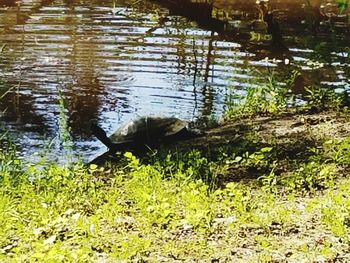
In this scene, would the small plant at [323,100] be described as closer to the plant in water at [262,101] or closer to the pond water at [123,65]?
the plant in water at [262,101]

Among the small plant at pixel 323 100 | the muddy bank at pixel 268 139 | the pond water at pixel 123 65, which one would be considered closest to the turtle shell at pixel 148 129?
the muddy bank at pixel 268 139

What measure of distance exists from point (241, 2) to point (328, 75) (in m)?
6.22

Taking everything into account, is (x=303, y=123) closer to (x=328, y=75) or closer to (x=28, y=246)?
(x=328, y=75)

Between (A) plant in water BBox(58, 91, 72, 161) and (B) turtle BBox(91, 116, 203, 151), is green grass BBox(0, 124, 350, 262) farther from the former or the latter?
(B) turtle BBox(91, 116, 203, 151)

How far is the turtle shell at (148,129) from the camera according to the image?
262 inches

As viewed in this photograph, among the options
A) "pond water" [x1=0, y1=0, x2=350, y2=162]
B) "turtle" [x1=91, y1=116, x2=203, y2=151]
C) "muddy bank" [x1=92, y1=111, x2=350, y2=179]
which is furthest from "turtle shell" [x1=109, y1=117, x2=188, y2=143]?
"pond water" [x1=0, y1=0, x2=350, y2=162]

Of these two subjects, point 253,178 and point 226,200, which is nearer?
point 226,200

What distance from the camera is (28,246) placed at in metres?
4.04

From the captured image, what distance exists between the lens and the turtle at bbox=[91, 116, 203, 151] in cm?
664

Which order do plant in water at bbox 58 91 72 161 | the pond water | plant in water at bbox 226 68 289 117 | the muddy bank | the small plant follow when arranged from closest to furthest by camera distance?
the muddy bank → plant in water at bbox 58 91 72 161 → the small plant → plant in water at bbox 226 68 289 117 → the pond water

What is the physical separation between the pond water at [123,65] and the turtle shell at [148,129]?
359 mm

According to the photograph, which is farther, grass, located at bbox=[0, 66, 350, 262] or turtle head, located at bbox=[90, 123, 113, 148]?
turtle head, located at bbox=[90, 123, 113, 148]

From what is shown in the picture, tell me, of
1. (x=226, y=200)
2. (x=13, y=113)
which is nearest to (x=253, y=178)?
(x=226, y=200)

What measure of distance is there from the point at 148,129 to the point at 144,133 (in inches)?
2.2
